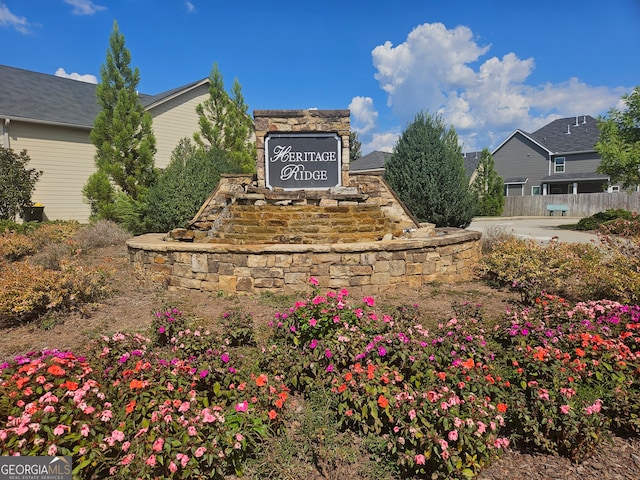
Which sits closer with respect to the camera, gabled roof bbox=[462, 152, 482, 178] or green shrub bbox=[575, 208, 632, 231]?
green shrub bbox=[575, 208, 632, 231]

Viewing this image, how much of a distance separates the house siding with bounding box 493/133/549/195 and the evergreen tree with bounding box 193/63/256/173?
85.9 feet

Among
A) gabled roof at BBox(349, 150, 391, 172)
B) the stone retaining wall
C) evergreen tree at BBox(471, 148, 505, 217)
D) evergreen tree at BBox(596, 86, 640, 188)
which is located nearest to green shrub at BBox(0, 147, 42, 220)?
the stone retaining wall

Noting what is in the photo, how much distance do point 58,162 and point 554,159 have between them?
Answer: 3438 cm

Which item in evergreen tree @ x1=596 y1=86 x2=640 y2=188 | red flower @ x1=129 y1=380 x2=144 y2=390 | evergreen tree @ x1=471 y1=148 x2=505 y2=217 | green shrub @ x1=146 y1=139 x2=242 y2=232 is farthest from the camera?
evergreen tree @ x1=471 y1=148 x2=505 y2=217

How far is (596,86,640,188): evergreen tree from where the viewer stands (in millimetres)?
17969

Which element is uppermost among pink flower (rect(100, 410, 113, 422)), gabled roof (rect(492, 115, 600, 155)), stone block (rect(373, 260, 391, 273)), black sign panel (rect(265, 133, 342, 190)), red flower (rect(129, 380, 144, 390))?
gabled roof (rect(492, 115, 600, 155))

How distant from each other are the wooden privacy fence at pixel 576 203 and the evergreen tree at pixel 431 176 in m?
18.5

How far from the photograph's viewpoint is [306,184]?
818 cm

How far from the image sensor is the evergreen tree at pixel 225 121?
16594 millimetres

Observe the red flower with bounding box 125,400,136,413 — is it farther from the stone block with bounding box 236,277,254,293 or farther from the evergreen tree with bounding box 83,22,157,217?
the evergreen tree with bounding box 83,22,157,217

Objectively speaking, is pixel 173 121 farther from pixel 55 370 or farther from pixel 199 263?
pixel 55 370

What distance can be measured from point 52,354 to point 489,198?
3018 centimetres

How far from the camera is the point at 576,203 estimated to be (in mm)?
26156

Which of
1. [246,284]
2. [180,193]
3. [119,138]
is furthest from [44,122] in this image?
[246,284]
